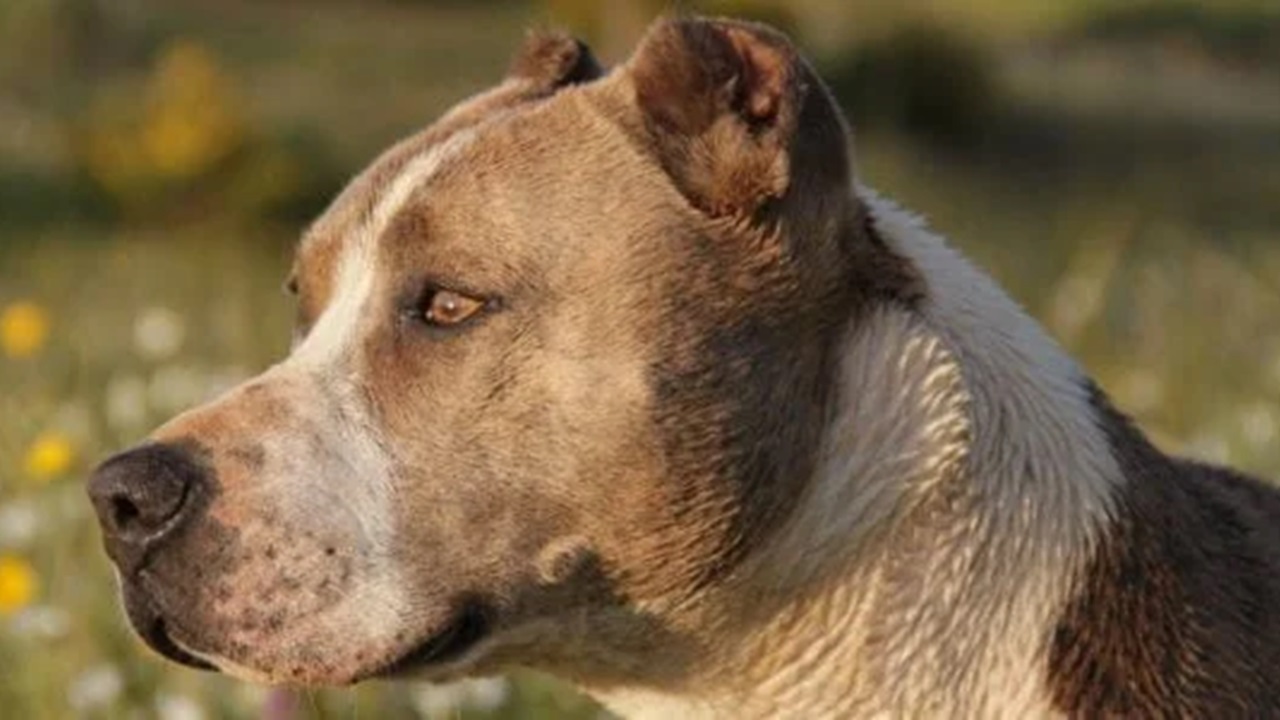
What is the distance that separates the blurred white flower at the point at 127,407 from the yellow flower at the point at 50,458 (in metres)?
0.46

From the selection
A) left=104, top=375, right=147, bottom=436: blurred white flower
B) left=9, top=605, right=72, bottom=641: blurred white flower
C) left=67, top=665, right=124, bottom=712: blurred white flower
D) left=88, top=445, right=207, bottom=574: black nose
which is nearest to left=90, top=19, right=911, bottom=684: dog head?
left=88, top=445, right=207, bottom=574: black nose

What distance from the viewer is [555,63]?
4.66 metres

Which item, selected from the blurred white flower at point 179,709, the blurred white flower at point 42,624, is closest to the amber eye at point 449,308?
the blurred white flower at point 179,709

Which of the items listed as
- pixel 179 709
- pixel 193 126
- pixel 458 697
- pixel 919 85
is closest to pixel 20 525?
pixel 179 709

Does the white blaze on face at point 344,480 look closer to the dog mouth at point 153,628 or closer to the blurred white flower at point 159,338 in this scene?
the dog mouth at point 153,628

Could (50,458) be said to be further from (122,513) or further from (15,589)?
(122,513)

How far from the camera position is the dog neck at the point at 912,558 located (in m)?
4.12

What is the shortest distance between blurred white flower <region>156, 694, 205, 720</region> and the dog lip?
162cm

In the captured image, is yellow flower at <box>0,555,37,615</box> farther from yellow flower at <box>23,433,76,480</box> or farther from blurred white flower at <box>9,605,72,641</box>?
yellow flower at <box>23,433,76,480</box>

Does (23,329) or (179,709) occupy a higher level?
(179,709)

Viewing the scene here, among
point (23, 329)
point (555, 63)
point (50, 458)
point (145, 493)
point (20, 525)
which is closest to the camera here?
point (145, 493)

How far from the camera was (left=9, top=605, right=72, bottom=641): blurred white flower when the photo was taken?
5938mm

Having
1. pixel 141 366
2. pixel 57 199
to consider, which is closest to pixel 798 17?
pixel 57 199

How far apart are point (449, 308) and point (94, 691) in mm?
1892
